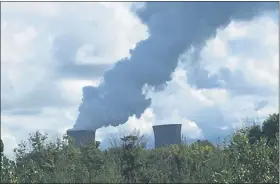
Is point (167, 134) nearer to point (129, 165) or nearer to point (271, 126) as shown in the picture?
point (271, 126)

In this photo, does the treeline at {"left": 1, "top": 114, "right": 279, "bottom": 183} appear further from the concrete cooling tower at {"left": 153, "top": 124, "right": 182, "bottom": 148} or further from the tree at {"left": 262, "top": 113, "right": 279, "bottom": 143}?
the concrete cooling tower at {"left": 153, "top": 124, "right": 182, "bottom": 148}

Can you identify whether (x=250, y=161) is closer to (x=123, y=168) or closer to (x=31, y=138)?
(x=123, y=168)

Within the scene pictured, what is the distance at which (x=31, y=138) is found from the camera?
4681cm

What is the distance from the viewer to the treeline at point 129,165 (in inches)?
1112

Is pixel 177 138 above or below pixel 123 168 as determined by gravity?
above

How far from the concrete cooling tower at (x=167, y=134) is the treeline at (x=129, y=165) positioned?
59310 millimetres

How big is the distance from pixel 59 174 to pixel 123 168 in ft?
18.9

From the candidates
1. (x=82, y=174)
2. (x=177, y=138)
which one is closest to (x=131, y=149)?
(x=82, y=174)

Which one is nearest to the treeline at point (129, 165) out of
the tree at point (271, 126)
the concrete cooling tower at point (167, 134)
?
the tree at point (271, 126)

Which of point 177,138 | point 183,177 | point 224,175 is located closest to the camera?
point 224,175

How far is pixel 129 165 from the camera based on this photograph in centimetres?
4297

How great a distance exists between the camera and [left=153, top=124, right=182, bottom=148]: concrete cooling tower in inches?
4316

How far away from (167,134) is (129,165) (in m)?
69.0

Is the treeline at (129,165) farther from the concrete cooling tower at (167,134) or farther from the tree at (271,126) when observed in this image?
the concrete cooling tower at (167,134)
